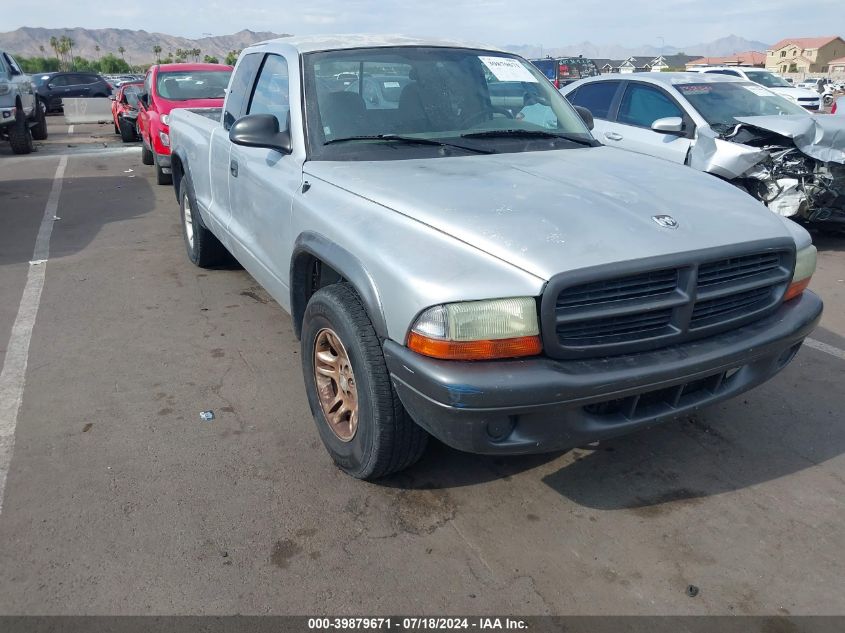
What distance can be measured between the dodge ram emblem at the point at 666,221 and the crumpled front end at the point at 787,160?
14.8 feet

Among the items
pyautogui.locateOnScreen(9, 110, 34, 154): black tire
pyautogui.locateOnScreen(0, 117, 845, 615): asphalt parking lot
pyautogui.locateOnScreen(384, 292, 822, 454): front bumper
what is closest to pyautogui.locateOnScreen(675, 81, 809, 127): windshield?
pyautogui.locateOnScreen(0, 117, 845, 615): asphalt parking lot

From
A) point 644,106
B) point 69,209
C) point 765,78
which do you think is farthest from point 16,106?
point 765,78

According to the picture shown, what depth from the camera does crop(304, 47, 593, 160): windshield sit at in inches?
138

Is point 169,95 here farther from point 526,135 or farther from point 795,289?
point 795,289

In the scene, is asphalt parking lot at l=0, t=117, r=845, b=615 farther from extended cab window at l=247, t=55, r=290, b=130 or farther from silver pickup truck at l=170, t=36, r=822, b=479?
extended cab window at l=247, t=55, r=290, b=130

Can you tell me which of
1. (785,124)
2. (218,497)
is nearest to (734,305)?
(218,497)

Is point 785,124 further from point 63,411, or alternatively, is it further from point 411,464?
point 63,411

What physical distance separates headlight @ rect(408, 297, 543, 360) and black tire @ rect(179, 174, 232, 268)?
12.3 feet

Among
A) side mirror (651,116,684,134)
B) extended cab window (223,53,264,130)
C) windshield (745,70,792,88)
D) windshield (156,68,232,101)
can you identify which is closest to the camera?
extended cab window (223,53,264,130)

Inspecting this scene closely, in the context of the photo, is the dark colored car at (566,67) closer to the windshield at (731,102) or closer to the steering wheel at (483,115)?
the windshield at (731,102)

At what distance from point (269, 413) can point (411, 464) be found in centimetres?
110

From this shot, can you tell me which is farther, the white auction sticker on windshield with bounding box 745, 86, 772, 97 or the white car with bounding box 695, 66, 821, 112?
the white car with bounding box 695, 66, 821, 112

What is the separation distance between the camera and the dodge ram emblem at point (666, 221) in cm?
266

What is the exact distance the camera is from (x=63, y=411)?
12.3ft
